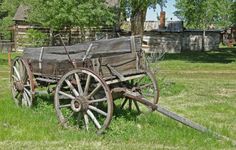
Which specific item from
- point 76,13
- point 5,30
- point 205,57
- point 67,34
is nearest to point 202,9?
point 205,57

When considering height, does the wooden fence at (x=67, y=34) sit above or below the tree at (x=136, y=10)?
below

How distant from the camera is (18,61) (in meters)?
10.9

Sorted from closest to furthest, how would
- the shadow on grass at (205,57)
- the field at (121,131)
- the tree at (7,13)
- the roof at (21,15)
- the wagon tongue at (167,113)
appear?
the field at (121,131)
the wagon tongue at (167,113)
the shadow on grass at (205,57)
the roof at (21,15)
the tree at (7,13)

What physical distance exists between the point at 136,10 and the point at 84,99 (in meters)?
28.0

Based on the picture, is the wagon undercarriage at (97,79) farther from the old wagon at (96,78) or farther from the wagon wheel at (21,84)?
the wagon wheel at (21,84)

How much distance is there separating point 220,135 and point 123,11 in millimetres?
29514

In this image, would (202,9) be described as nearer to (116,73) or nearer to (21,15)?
(21,15)

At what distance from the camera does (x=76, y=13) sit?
34.5 metres

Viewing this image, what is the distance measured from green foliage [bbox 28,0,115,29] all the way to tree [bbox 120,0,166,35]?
1.32 metres

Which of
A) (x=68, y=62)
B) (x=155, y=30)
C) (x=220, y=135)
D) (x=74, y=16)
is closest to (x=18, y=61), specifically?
(x=68, y=62)

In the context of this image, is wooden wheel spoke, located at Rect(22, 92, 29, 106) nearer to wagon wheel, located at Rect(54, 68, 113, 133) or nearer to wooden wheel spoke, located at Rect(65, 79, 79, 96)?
wagon wheel, located at Rect(54, 68, 113, 133)

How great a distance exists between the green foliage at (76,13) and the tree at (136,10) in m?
1.32

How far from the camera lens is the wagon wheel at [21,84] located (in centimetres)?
1055

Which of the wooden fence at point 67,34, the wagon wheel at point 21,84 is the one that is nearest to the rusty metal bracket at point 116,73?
the wagon wheel at point 21,84
